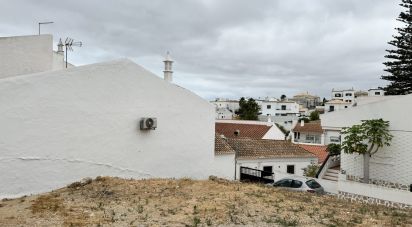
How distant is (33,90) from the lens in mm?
13117

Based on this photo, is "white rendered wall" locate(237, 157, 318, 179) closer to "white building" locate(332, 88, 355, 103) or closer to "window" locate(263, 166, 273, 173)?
"window" locate(263, 166, 273, 173)

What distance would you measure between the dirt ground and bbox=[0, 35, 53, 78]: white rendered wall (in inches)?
244

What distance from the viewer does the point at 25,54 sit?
17.0 meters

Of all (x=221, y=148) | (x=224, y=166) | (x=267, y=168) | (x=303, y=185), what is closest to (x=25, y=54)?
(x=221, y=148)

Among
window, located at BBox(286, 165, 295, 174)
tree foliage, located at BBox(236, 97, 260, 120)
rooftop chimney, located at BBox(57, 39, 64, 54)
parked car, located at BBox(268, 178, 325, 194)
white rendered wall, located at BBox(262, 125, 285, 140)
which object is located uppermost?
rooftop chimney, located at BBox(57, 39, 64, 54)

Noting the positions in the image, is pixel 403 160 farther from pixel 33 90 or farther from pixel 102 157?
pixel 33 90

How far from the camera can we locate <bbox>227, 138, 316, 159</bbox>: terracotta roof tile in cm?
2545

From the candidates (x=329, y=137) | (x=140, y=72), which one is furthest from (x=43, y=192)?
(x=329, y=137)

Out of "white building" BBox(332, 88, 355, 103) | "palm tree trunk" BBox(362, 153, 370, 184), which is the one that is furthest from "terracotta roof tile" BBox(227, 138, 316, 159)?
"white building" BBox(332, 88, 355, 103)

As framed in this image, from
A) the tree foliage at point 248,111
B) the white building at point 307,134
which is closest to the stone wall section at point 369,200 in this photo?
the white building at point 307,134

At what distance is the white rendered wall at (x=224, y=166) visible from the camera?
21234mm

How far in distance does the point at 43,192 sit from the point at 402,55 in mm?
33419

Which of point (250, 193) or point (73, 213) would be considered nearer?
point (73, 213)

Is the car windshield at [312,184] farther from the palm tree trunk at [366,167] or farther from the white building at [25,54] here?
the white building at [25,54]
